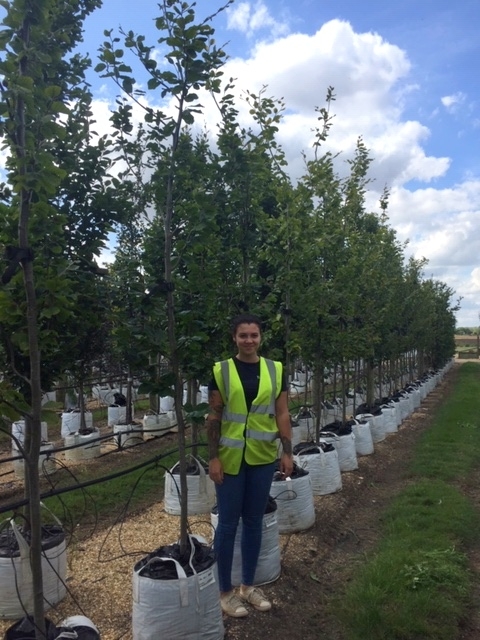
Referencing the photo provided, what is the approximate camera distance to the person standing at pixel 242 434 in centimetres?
338

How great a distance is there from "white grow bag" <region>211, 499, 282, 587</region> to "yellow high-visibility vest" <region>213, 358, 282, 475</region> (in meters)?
0.81

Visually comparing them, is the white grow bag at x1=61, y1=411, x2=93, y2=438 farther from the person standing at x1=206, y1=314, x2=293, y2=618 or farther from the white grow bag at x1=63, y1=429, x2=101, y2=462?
the person standing at x1=206, y1=314, x2=293, y2=618

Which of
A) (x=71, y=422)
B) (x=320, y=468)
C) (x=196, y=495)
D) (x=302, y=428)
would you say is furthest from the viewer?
(x=71, y=422)

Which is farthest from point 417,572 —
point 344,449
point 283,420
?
point 344,449

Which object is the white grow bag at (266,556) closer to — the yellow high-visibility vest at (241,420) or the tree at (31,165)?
the yellow high-visibility vest at (241,420)

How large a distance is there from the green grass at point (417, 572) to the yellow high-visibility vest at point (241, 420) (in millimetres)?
1231

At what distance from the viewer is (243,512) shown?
11.7 feet

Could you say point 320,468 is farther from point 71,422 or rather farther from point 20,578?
point 71,422

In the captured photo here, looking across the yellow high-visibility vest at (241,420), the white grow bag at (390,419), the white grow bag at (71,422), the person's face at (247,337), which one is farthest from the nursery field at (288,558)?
the white grow bag at (71,422)

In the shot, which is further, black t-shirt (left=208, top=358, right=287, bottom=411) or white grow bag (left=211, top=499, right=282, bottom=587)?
white grow bag (left=211, top=499, right=282, bottom=587)

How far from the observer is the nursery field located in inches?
138

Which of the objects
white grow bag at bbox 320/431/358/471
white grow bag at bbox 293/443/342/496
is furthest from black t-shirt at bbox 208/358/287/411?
white grow bag at bbox 320/431/358/471

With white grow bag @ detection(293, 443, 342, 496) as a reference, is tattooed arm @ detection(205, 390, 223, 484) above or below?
above

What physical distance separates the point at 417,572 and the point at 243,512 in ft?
4.95
